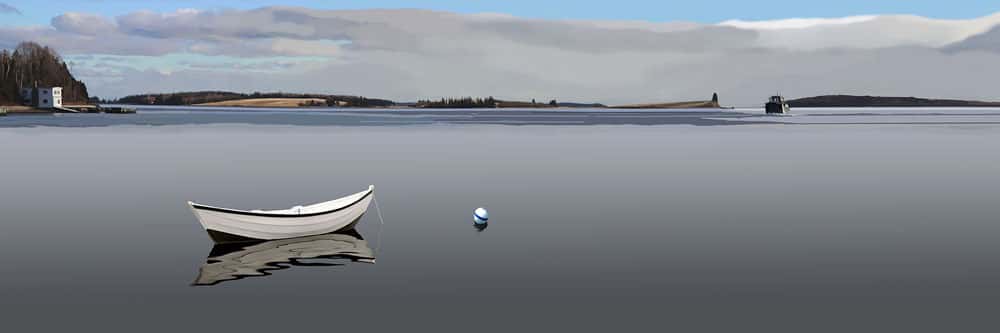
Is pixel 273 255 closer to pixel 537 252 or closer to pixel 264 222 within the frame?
pixel 264 222

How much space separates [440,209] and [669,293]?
61.0 feet

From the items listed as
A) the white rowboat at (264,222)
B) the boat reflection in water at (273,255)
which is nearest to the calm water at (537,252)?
the boat reflection in water at (273,255)

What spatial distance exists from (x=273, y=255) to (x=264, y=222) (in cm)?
206

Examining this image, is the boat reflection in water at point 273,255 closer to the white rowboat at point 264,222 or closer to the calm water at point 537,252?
the white rowboat at point 264,222

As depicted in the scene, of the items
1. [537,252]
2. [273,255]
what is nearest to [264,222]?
[273,255]

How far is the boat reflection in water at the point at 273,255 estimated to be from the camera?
24.2m

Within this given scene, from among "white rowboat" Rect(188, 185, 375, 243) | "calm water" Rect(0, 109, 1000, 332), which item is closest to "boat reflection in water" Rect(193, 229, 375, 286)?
"white rowboat" Rect(188, 185, 375, 243)

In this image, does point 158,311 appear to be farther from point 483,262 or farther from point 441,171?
point 441,171

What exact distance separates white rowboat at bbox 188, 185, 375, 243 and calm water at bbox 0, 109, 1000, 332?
883 mm

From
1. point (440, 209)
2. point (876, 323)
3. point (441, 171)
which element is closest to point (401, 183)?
point (441, 171)

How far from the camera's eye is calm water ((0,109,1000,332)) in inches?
757

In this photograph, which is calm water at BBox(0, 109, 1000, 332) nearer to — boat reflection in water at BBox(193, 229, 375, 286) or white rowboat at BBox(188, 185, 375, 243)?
boat reflection in water at BBox(193, 229, 375, 286)

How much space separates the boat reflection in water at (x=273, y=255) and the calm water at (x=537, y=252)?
0.36 metres

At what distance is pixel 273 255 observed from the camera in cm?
2688
